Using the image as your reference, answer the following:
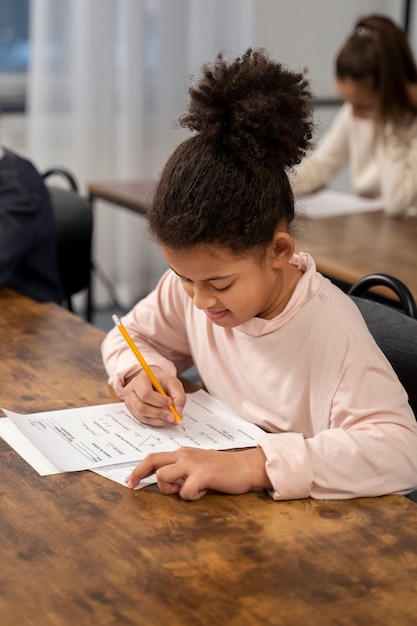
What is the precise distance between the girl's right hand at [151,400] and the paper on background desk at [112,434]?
0.01m

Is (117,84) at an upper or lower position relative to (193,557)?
upper

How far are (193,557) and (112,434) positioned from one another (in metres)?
0.35

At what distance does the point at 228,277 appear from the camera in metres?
1.28

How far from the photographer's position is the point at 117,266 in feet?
14.4

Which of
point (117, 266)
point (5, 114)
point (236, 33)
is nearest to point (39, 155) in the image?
point (5, 114)


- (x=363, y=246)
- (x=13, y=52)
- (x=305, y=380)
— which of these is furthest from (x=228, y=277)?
(x=13, y=52)

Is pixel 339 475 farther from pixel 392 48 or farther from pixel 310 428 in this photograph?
pixel 392 48

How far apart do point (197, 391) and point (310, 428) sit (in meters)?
0.25

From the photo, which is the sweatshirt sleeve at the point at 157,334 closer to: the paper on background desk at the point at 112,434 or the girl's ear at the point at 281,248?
the paper on background desk at the point at 112,434

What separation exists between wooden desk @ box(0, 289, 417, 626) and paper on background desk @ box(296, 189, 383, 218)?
6.02ft

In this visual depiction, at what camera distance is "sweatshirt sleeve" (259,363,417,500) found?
46.9 inches

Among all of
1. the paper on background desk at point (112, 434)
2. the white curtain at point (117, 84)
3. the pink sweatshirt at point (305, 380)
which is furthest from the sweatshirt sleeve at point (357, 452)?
Answer: the white curtain at point (117, 84)

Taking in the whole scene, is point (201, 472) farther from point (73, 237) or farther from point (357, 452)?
point (73, 237)

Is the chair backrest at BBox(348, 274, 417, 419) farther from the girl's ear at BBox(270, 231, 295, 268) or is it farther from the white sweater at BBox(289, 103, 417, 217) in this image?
the white sweater at BBox(289, 103, 417, 217)
